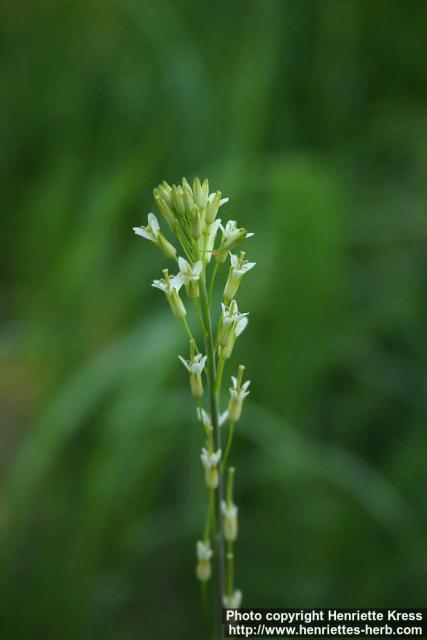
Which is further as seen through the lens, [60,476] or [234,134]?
[234,134]

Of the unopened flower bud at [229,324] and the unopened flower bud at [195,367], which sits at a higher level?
the unopened flower bud at [229,324]

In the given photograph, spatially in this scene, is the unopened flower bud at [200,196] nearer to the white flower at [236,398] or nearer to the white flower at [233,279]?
the white flower at [233,279]

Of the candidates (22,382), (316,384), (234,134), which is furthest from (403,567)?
(234,134)

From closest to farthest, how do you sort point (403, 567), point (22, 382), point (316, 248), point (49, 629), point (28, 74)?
1. point (49, 629)
2. point (403, 567)
3. point (316, 248)
4. point (22, 382)
5. point (28, 74)

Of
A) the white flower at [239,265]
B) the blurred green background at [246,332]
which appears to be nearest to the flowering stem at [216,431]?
the white flower at [239,265]

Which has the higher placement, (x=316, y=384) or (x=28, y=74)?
(x=28, y=74)

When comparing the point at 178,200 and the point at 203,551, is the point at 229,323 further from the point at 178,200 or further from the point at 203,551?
the point at 203,551

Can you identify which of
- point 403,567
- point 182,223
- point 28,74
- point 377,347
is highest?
point 28,74

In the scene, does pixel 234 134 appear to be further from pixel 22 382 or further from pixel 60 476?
pixel 60 476
